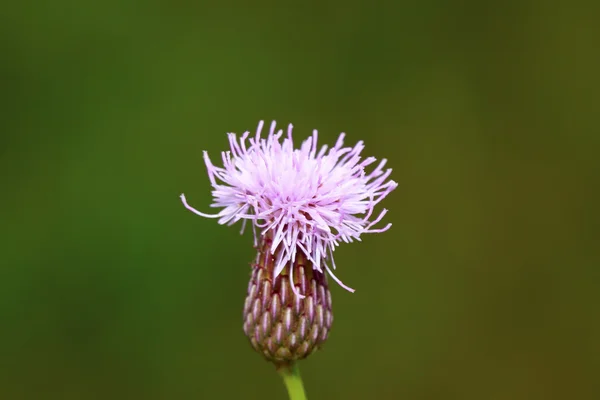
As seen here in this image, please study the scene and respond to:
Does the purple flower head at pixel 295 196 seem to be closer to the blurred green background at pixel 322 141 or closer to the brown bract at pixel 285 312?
the brown bract at pixel 285 312

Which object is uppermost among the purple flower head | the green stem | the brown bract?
the purple flower head

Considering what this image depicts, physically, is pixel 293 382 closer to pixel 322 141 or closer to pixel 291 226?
pixel 291 226

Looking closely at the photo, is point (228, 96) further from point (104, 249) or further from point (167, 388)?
point (167, 388)

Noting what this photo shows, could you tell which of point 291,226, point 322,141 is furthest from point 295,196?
point 322,141

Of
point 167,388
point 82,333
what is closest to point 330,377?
point 167,388

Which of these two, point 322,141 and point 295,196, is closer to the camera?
point 295,196

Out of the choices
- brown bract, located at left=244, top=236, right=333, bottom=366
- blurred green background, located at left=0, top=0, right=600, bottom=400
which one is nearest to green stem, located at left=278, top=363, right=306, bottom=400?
brown bract, located at left=244, top=236, right=333, bottom=366

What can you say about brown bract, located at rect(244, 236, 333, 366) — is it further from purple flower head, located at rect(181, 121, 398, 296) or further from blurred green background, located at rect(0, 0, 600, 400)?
blurred green background, located at rect(0, 0, 600, 400)
